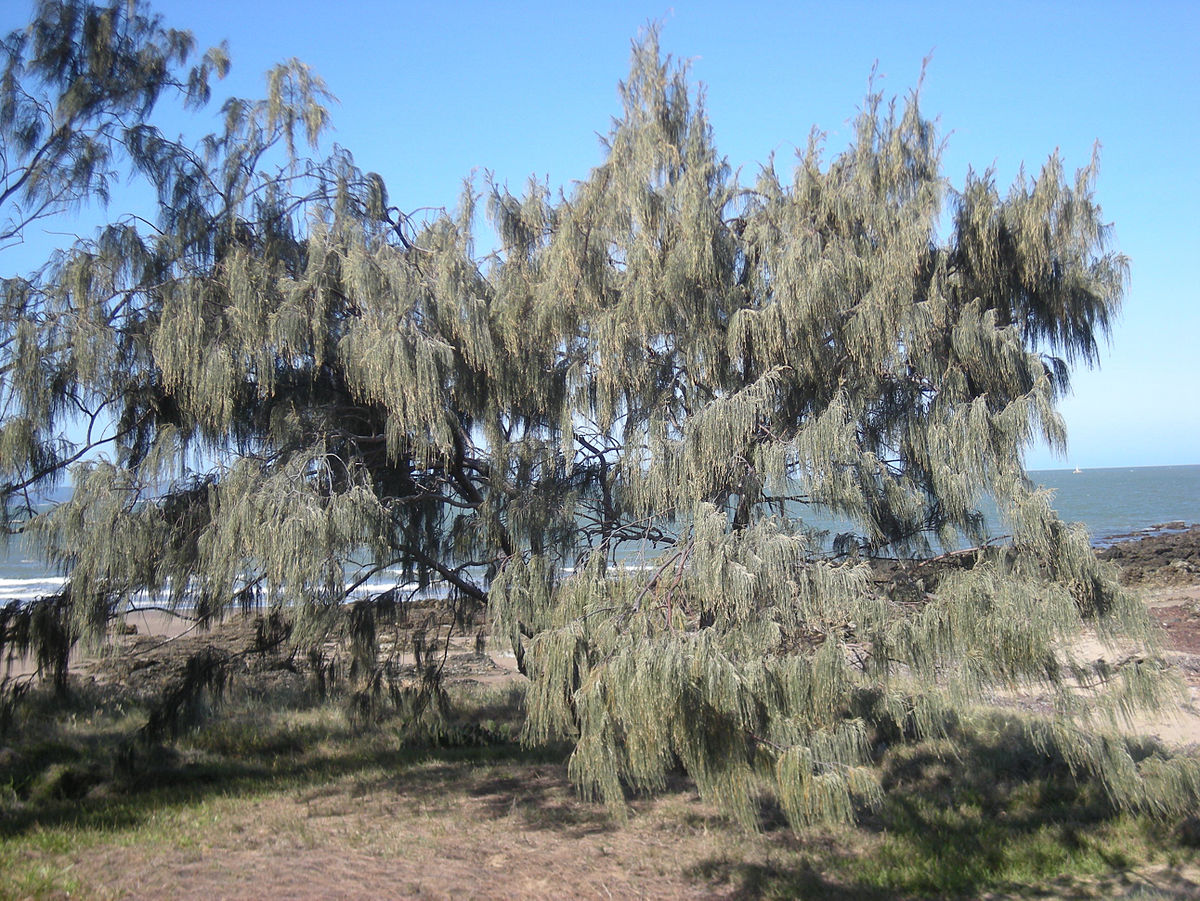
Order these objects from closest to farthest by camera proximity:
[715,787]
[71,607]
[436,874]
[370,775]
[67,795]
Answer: [715,787] < [436,874] < [71,607] < [67,795] < [370,775]

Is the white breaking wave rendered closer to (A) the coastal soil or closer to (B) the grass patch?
(B) the grass patch

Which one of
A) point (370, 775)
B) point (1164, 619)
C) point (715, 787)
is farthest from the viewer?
point (1164, 619)

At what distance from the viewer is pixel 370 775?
675 centimetres

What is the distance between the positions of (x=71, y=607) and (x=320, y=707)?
4329 mm

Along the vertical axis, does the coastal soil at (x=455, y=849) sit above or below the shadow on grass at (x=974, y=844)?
above

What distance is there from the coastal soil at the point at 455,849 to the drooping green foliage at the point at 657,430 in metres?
0.80

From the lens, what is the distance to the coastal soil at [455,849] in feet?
14.9

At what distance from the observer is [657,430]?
4.94 metres

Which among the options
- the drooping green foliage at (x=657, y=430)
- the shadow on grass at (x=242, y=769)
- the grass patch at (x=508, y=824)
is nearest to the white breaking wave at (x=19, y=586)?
the shadow on grass at (x=242, y=769)

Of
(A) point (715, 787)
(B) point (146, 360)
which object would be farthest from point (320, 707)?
(A) point (715, 787)

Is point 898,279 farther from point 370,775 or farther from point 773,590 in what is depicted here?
point 370,775

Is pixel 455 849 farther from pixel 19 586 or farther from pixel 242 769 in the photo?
pixel 19 586

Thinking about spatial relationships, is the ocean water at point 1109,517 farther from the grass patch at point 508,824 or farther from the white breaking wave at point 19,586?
the grass patch at point 508,824

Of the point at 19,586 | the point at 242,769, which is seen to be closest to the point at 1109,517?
the point at 19,586
